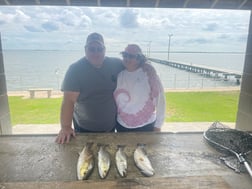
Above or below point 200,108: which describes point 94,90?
above

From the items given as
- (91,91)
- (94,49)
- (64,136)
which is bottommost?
(64,136)

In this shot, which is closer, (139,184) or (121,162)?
(139,184)

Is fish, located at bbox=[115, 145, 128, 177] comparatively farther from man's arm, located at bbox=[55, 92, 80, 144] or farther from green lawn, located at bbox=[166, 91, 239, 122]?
green lawn, located at bbox=[166, 91, 239, 122]

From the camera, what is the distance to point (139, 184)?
1.20 meters

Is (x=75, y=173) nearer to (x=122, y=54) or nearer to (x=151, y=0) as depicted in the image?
(x=122, y=54)

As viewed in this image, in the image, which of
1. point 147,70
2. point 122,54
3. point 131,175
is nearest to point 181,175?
point 131,175

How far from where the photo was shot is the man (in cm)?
199

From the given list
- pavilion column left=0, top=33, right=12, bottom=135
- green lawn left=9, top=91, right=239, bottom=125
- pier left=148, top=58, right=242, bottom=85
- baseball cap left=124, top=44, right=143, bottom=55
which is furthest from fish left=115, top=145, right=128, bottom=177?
pier left=148, top=58, right=242, bottom=85

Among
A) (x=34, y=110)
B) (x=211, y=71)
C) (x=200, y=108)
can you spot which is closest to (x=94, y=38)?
(x=34, y=110)

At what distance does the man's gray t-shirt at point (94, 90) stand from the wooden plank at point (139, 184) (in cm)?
95

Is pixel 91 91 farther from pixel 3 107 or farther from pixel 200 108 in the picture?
pixel 200 108

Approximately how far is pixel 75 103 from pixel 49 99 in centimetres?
837

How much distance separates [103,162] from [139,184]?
0.99ft

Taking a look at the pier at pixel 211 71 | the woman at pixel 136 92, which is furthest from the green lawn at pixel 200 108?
the pier at pixel 211 71
